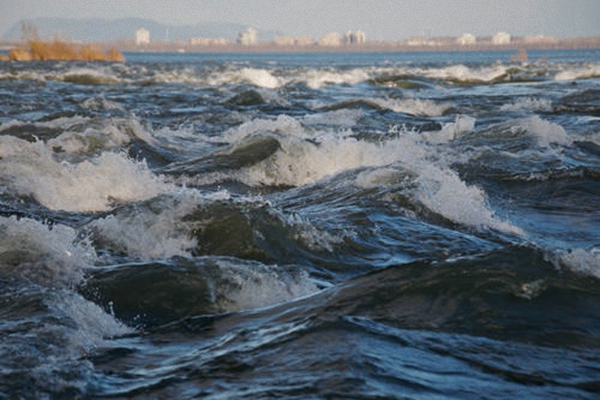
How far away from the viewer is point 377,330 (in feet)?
10.1

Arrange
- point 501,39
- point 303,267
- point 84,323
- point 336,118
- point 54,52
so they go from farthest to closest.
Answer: point 501,39
point 54,52
point 336,118
point 303,267
point 84,323

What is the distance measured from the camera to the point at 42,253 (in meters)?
4.11

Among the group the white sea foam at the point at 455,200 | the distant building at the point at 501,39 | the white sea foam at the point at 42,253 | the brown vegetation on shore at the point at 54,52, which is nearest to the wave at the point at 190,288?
the white sea foam at the point at 42,253

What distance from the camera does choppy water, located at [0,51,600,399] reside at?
2746 mm

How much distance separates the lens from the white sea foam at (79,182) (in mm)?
6125

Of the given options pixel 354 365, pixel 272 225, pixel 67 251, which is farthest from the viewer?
pixel 272 225

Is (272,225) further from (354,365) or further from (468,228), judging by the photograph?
(354,365)

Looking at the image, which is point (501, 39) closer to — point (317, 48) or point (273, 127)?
point (317, 48)

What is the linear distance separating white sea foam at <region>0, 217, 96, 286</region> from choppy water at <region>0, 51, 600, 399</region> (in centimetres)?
1

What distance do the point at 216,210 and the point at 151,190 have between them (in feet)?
4.62

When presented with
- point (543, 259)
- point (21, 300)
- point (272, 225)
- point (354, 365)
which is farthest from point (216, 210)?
point (354, 365)

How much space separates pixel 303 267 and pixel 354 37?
195383 mm

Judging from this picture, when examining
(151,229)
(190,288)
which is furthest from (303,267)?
(151,229)

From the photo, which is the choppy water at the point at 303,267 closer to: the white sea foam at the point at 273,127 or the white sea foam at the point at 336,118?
the white sea foam at the point at 273,127
